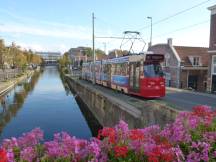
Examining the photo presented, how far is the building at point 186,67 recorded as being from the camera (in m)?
42.1

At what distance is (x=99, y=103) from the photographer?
80.8ft

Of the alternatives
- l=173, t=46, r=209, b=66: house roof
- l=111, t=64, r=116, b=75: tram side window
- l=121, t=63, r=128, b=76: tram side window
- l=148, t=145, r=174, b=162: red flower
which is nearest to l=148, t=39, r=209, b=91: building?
l=173, t=46, r=209, b=66: house roof

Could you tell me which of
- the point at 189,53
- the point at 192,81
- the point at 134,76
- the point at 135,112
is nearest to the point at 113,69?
the point at 134,76

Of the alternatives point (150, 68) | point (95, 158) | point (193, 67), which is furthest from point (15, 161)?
point (193, 67)

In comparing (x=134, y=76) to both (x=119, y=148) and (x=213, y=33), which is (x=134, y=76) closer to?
(x=213, y=33)

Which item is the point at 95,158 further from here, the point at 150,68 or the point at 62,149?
the point at 150,68

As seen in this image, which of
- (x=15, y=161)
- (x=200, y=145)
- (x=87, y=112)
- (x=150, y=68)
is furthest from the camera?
(x=87, y=112)

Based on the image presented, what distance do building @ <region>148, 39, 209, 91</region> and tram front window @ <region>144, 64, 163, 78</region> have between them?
22.4 metres

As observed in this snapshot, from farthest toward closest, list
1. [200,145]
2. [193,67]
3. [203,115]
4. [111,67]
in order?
[193,67]
[111,67]
[203,115]
[200,145]

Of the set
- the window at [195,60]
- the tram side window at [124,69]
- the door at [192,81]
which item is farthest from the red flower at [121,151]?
the window at [195,60]

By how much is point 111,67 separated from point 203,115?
23.2 meters

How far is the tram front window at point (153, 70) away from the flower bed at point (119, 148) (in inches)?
597

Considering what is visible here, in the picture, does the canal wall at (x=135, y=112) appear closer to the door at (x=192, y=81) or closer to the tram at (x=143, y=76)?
the tram at (x=143, y=76)

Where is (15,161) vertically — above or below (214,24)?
below
